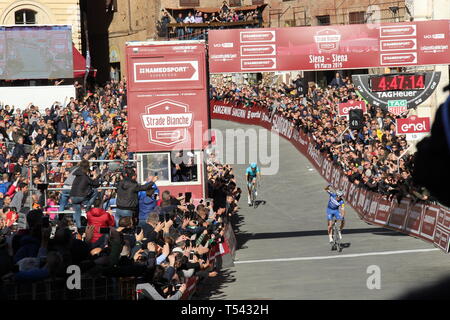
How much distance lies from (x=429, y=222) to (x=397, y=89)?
7548 millimetres

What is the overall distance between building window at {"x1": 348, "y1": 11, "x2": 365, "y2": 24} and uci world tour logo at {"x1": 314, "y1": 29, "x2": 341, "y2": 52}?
32.4m

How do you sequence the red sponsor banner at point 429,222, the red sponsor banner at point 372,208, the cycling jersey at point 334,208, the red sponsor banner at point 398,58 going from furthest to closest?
the red sponsor banner at point 398,58 < the red sponsor banner at point 372,208 < the cycling jersey at point 334,208 < the red sponsor banner at point 429,222

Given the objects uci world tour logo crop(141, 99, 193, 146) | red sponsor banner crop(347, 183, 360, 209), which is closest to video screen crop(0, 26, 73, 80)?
red sponsor banner crop(347, 183, 360, 209)

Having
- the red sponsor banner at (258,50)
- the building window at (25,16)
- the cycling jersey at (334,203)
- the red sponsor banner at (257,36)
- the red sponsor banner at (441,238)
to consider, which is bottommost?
the red sponsor banner at (441,238)

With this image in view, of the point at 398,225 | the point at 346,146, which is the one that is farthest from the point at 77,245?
the point at 346,146

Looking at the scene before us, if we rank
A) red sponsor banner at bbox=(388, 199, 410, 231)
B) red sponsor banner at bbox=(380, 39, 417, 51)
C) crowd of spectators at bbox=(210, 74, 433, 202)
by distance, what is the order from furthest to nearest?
red sponsor banner at bbox=(380, 39, 417, 51) → crowd of spectators at bbox=(210, 74, 433, 202) → red sponsor banner at bbox=(388, 199, 410, 231)

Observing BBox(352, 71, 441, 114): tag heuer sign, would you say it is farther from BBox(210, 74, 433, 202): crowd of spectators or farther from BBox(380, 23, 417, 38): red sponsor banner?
BBox(210, 74, 433, 202): crowd of spectators

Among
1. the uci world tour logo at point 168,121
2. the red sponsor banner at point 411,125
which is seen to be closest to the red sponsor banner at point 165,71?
the uci world tour logo at point 168,121

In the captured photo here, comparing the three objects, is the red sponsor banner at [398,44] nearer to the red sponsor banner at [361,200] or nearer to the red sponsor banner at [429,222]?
the red sponsor banner at [361,200]

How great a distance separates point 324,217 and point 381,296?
15238mm

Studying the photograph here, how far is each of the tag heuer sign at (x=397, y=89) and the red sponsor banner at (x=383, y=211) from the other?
3.49 m

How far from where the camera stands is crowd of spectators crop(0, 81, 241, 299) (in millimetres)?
10945

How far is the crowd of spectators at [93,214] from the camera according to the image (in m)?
10.9

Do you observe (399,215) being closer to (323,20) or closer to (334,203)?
(334,203)
